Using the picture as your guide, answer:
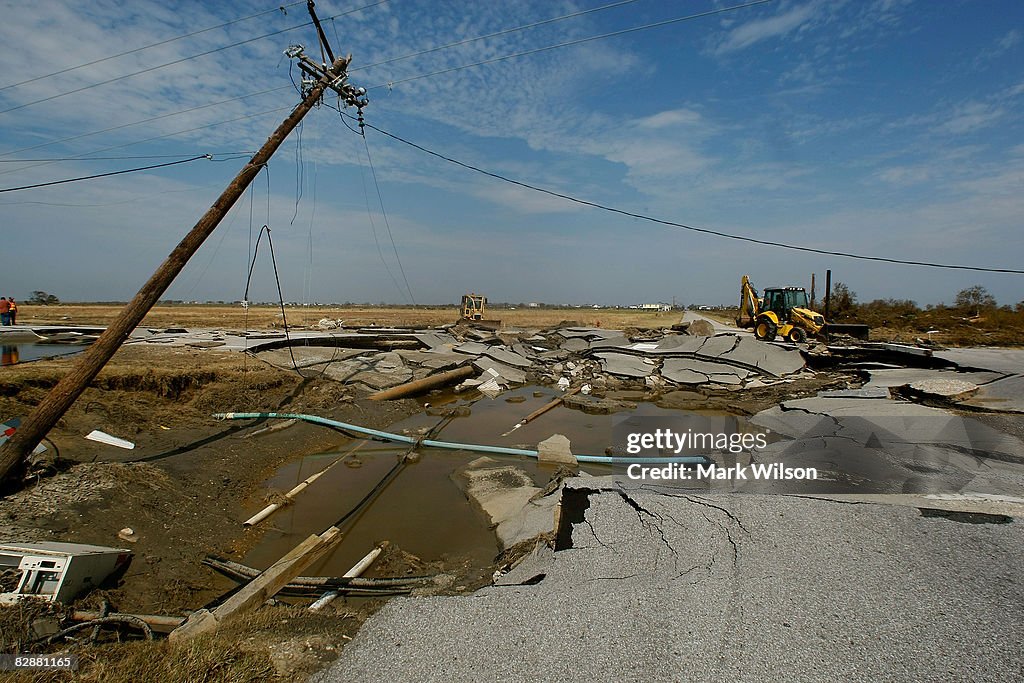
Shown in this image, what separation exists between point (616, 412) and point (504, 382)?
15.8 ft

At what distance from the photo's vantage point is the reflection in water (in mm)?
13375

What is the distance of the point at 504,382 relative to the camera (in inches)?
645

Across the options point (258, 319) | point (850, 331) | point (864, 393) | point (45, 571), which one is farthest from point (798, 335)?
point (258, 319)

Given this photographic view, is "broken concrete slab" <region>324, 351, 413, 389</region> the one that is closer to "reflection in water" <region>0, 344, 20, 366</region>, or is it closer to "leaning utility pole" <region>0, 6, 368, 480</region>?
"leaning utility pole" <region>0, 6, 368, 480</region>

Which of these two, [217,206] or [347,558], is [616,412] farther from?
[217,206]

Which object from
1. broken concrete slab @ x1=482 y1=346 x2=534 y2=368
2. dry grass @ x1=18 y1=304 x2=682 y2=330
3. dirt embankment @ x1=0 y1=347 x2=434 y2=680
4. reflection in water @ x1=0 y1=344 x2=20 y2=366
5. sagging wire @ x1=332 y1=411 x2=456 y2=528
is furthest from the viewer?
dry grass @ x1=18 y1=304 x2=682 y2=330

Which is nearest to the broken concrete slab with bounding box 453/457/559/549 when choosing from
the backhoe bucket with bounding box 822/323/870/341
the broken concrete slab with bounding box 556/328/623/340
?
the broken concrete slab with bounding box 556/328/623/340

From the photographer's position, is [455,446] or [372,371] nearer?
[455,446]

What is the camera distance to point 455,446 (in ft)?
29.7

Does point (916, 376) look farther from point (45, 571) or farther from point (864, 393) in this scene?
point (45, 571)

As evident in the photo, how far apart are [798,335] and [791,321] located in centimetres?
91

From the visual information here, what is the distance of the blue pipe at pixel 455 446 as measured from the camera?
7656mm

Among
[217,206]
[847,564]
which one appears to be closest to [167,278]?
[217,206]

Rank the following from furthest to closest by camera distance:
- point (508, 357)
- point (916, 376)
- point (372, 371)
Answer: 1. point (508, 357)
2. point (372, 371)
3. point (916, 376)
